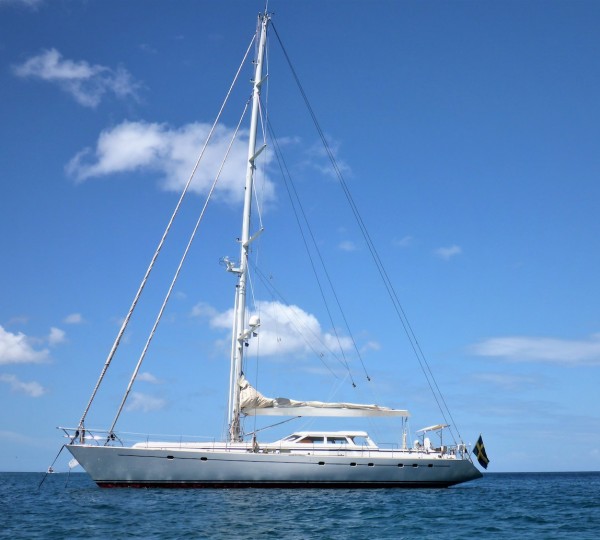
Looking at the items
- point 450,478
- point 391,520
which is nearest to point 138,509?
point 391,520

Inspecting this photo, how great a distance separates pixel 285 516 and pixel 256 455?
327 inches

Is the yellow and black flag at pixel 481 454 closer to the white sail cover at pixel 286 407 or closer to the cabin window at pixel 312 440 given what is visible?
the white sail cover at pixel 286 407

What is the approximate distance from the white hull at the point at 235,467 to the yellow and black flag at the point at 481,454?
4.96m

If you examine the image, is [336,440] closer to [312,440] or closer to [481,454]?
[312,440]

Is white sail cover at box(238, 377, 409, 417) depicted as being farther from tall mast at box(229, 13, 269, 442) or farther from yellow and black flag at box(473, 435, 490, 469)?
yellow and black flag at box(473, 435, 490, 469)

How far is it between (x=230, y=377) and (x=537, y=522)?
54.3ft

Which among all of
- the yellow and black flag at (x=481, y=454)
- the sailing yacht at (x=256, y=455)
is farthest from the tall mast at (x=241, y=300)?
the yellow and black flag at (x=481, y=454)

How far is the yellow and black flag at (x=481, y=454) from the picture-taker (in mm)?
35578

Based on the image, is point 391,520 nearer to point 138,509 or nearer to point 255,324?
point 138,509

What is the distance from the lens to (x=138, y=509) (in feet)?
76.0

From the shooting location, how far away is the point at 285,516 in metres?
22.1

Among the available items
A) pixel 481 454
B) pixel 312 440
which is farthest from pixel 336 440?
pixel 481 454

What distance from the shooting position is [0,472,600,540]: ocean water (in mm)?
19391

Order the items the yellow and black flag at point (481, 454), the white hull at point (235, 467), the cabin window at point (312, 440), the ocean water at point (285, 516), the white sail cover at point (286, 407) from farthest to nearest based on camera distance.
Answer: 1. the yellow and black flag at point (481, 454)
2. the white sail cover at point (286, 407)
3. the cabin window at point (312, 440)
4. the white hull at point (235, 467)
5. the ocean water at point (285, 516)
